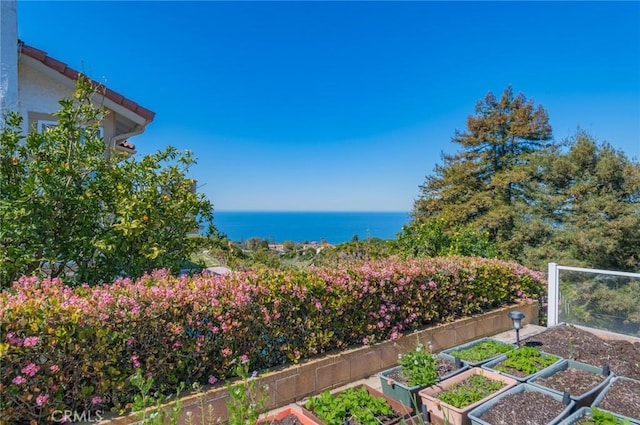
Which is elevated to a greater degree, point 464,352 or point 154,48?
point 154,48

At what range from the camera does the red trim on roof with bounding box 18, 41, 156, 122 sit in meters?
5.91

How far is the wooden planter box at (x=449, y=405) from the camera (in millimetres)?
3047

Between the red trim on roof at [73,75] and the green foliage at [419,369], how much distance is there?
5538mm

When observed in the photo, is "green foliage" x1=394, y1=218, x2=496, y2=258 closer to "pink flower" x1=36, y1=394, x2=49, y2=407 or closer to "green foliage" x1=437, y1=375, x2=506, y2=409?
"green foliage" x1=437, y1=375, x2=506, y2=409

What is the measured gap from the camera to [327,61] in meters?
16.9

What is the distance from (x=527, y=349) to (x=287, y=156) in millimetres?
32033

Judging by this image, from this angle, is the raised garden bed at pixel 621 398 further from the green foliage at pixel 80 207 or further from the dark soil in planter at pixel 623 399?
the green foliage at pixel 80 207

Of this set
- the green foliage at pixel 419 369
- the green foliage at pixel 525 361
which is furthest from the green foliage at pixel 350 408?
the green foliage at pixel 525 361

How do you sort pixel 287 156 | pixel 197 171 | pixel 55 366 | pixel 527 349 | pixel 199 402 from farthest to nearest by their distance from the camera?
1. pixel 287 156
2. pixel 197 171
3. pixel 527 349
4. pixel 199 402
5. pixel 55 366

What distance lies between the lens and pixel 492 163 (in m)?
18.0

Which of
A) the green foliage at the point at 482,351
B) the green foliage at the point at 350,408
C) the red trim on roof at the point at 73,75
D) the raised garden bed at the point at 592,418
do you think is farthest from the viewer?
the red trim on roof at the point at 73,75

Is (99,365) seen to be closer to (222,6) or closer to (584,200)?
(222,6)

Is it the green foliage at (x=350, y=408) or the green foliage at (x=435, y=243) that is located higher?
the green foliage at (x=435, y=243)

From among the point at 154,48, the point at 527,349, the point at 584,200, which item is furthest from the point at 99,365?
the point at 584,200
